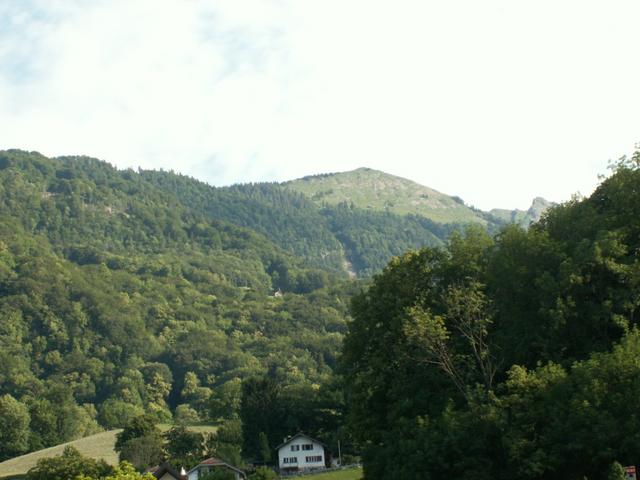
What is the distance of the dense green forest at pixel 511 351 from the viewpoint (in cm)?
3606

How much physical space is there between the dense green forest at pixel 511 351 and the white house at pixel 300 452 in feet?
169

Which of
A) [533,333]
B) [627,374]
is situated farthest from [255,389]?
[627,374]

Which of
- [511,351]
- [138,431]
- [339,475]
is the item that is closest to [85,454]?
[138,431]

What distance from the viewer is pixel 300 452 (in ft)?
333

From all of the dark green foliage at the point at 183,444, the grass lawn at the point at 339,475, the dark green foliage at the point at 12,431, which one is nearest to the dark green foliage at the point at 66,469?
the grass lawn at the point at 339,475

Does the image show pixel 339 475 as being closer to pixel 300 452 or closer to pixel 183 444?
pixel 300 452

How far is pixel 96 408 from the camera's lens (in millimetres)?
192750

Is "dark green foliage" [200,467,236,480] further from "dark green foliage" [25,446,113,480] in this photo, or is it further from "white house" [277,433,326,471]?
"white house" [277,433,326,471]

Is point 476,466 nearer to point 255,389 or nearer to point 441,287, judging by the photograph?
point 441,287

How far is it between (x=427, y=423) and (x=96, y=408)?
535ft

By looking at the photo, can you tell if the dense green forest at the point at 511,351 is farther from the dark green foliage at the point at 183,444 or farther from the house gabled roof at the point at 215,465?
the dark green foliage at the point at 183,444

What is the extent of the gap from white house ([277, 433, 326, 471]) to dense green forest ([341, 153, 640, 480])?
51417 mm

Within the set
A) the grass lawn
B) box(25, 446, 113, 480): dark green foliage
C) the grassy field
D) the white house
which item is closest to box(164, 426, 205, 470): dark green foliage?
the grassy field

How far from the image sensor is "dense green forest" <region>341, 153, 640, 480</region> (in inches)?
1420
